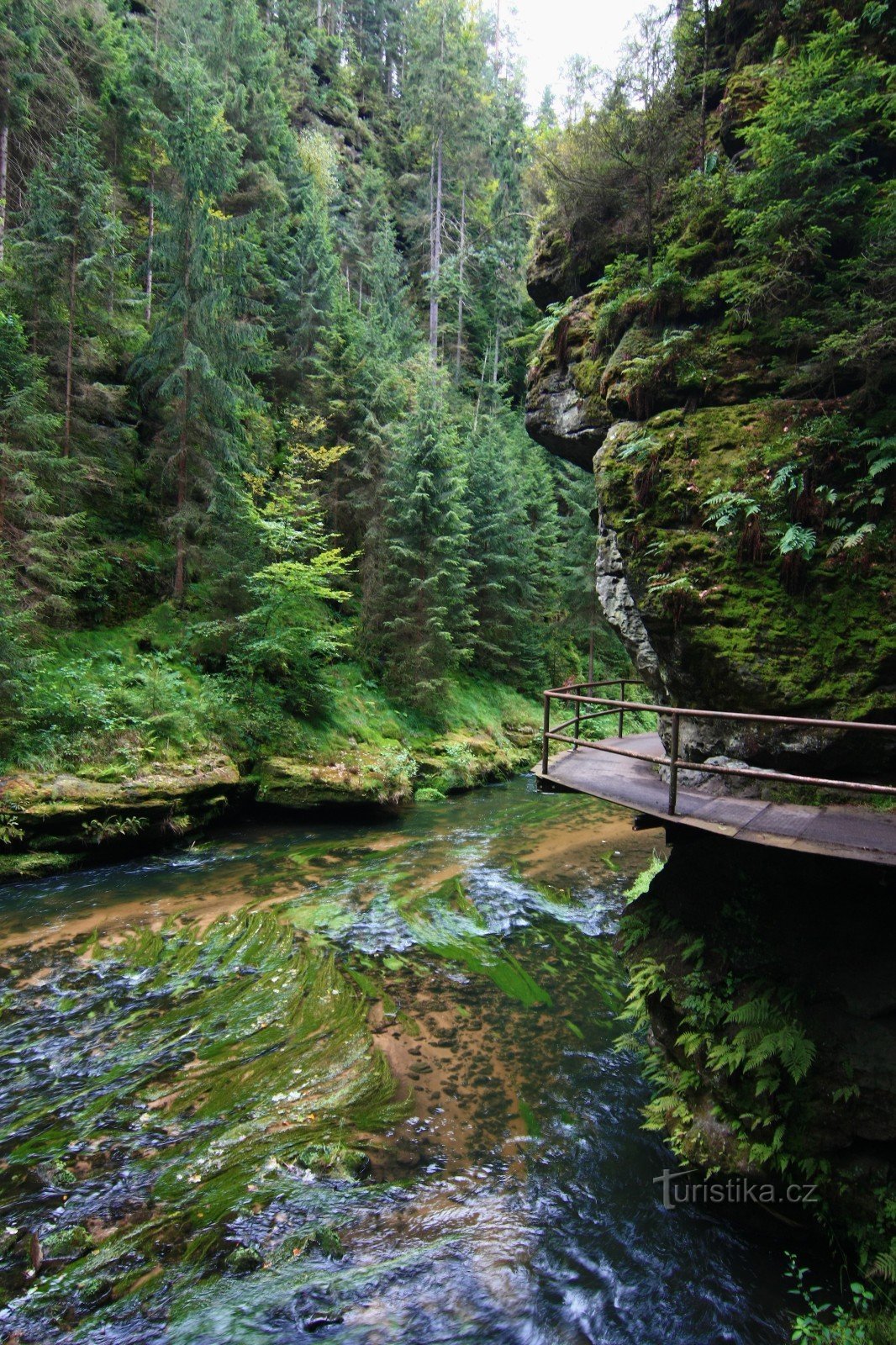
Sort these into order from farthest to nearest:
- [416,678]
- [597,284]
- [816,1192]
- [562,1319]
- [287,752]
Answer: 1. [416,678]
2. [287,752]
3. [597,284]
4. [816,1192]
5. [562,1319]

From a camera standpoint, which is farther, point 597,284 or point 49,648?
point 49,648

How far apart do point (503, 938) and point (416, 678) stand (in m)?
10.8

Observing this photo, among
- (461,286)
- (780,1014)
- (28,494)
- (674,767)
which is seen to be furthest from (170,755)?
(461,286)

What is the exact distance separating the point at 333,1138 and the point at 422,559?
15482mm

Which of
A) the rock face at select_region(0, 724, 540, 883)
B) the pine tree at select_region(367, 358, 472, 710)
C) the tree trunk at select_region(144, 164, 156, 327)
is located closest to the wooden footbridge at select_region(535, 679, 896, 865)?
the rock face at select_region(0, 724, 540, 883)

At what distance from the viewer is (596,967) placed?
26.7 ft

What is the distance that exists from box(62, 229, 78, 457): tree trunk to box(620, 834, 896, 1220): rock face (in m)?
16.9

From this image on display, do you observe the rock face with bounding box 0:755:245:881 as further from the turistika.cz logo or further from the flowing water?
the turistika.cz logo

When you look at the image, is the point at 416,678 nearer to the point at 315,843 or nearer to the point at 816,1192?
the point at 315,843

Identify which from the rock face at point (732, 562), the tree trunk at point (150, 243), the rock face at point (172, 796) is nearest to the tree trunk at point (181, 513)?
the rock face at point (172, 796)

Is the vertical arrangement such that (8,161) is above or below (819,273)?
above

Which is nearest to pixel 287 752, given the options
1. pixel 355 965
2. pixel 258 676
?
pixel 258 676

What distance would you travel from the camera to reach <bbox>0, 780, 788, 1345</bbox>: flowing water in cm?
380

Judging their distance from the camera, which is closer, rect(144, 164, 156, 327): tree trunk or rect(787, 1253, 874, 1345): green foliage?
rect(787, 1253, 874, 1345): green foliage
